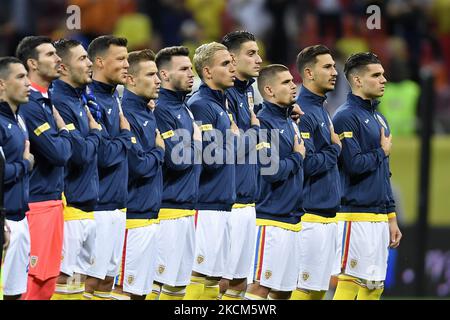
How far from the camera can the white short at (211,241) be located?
42.9 feet

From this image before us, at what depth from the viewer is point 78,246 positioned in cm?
1203

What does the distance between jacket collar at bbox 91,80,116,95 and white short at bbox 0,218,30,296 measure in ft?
5.19

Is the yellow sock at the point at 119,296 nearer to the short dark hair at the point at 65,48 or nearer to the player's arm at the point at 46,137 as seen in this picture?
the player's arm at the point at 46,137

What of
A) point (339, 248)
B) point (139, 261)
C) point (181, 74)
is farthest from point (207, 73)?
point (339, 248)

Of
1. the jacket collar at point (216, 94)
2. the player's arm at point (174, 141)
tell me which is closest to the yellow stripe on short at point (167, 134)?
the player's arm at point (174, 141)

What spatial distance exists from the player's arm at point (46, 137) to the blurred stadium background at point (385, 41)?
665cm

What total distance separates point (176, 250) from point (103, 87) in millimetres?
1582

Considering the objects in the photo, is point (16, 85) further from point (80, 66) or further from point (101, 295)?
point (101, 295)

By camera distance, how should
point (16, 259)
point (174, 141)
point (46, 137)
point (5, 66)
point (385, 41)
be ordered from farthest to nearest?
point (385, 41), point (174, 141), point (46, 137), point (16, 259), point (5, 66)

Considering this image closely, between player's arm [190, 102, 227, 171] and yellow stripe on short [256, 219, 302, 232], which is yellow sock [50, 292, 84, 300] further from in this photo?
yellow stripe on short [256, 219, 302, 232]

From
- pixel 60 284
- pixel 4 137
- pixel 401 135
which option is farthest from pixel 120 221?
pixel 401 135

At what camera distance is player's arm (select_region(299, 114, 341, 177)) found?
13.1 metres

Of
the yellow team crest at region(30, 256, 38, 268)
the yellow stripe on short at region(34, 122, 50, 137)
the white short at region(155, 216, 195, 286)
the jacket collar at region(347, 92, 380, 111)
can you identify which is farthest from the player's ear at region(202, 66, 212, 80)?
the yellow team crest at region(30, 256, 38, 268)
